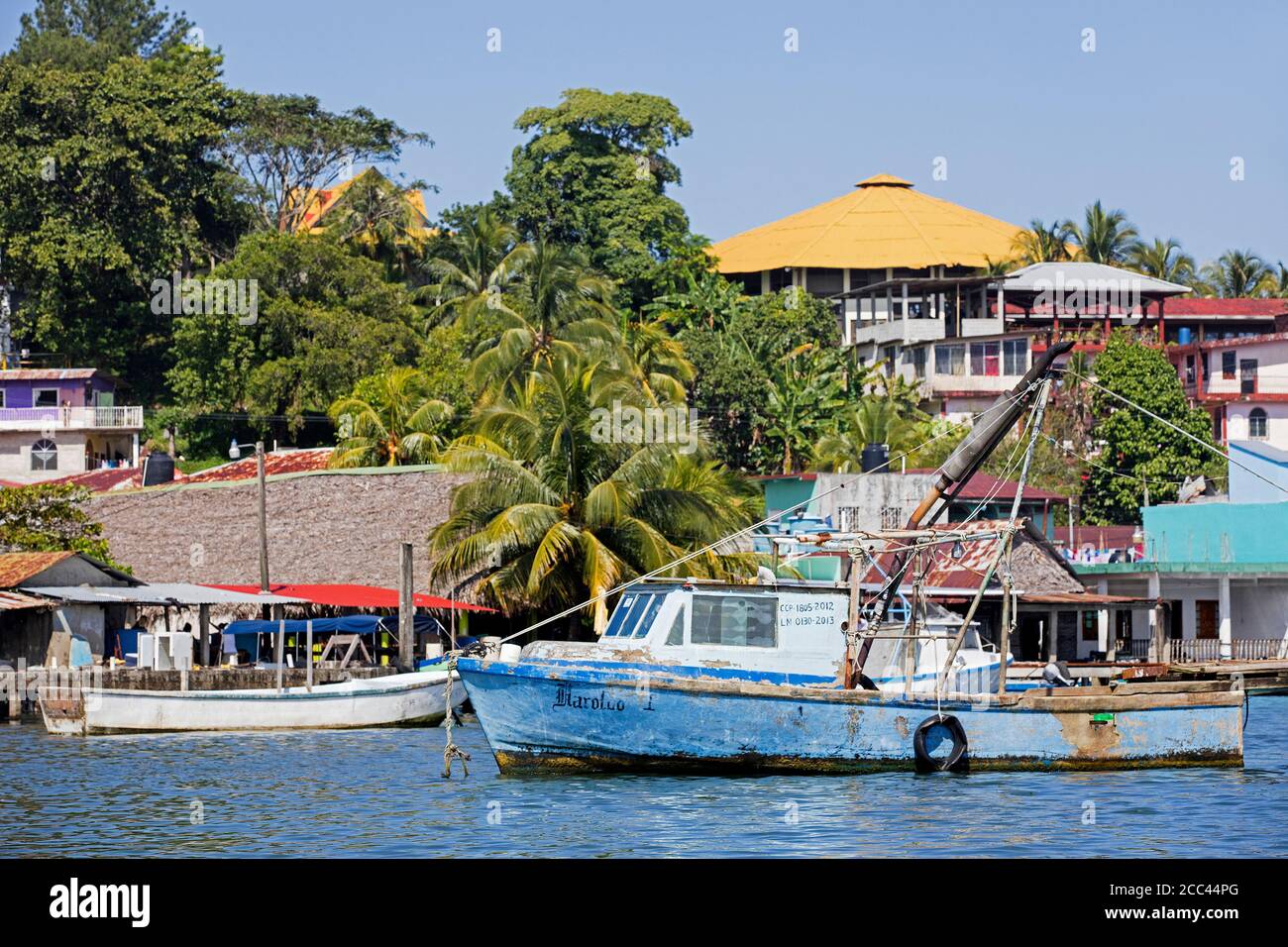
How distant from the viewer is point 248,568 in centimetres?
4506

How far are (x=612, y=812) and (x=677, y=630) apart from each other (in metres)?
5.11

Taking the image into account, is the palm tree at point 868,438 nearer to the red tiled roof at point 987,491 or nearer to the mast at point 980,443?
the red tiled roof at point 987,491

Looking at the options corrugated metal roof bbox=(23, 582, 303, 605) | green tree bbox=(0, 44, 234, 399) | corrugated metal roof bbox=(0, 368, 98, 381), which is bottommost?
corrugated metal roof bbox=(23, 582, 303, 605)

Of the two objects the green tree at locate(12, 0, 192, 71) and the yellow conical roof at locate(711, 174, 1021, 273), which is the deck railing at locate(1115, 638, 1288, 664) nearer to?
the yellow conical roof at locate(711, 174, 1021, 273)

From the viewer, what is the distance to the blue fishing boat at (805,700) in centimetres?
2228

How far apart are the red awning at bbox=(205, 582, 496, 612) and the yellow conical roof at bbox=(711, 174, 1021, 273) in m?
51.9

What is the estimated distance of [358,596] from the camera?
4122 centimetres

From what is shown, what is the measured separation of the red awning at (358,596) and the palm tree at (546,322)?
32.1 feet

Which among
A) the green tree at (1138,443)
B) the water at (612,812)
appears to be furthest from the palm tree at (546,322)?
the water at (612,812)

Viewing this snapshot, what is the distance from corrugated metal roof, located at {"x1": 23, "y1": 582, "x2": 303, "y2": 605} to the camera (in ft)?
119

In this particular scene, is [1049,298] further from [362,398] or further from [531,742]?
[531,742]

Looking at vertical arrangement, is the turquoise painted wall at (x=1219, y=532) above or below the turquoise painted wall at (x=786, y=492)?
below

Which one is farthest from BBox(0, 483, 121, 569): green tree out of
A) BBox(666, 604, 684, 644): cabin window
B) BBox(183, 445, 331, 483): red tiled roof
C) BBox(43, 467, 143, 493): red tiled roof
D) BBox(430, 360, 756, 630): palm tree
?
BBox(666, 604, 684, 644): cabin window
